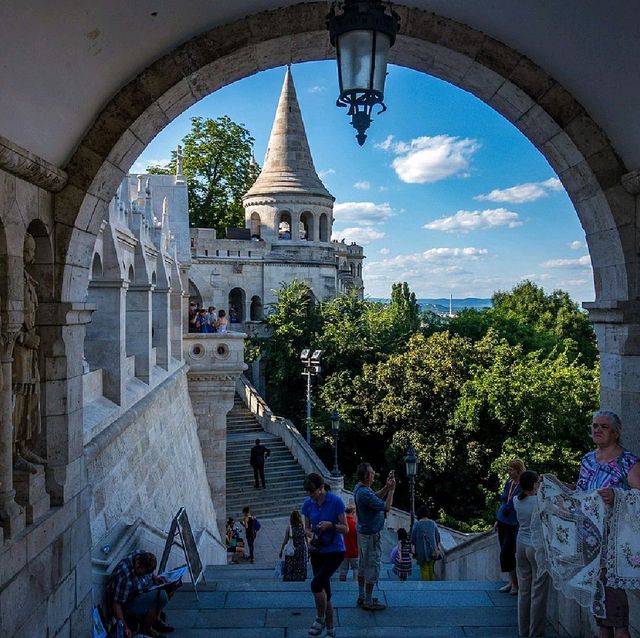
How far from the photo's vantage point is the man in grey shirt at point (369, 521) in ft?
18.0

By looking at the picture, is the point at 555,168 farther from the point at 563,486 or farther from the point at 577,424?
the point at 577,424

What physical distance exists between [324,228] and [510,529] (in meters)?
30.4

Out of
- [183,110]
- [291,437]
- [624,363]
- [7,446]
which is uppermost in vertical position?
[183,110]

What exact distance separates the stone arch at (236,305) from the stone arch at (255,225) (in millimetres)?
2887

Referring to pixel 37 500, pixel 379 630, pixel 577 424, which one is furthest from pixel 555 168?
pixel 577 424

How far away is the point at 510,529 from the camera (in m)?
6.38

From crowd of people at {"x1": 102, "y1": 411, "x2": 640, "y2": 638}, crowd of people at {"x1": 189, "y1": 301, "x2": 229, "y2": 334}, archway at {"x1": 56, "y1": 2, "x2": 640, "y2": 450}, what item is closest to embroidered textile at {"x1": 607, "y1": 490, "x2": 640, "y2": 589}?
crowd of people at {"x1": 102, "y1": 411, "x2": 640, "y2": 638}

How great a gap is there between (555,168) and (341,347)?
69.2 feet

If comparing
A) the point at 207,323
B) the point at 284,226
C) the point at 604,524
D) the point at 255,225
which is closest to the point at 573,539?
the point at 604,524

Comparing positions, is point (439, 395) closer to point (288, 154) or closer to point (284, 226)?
point (288, 154)

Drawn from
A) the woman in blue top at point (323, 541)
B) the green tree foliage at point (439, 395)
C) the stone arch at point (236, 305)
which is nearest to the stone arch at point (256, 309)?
the stone arch at point (236, 305)

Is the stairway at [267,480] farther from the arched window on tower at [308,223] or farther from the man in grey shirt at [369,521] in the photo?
the arched window on tower at [308,223]

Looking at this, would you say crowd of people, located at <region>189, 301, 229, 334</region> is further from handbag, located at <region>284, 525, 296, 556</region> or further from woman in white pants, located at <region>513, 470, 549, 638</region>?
woman in white pants, located at <region>513, 470, 549, 638</region>

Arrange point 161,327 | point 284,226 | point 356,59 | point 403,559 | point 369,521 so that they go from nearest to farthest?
point 356,59
point 369,521
point 403,559
point 161,327
point 284,226
